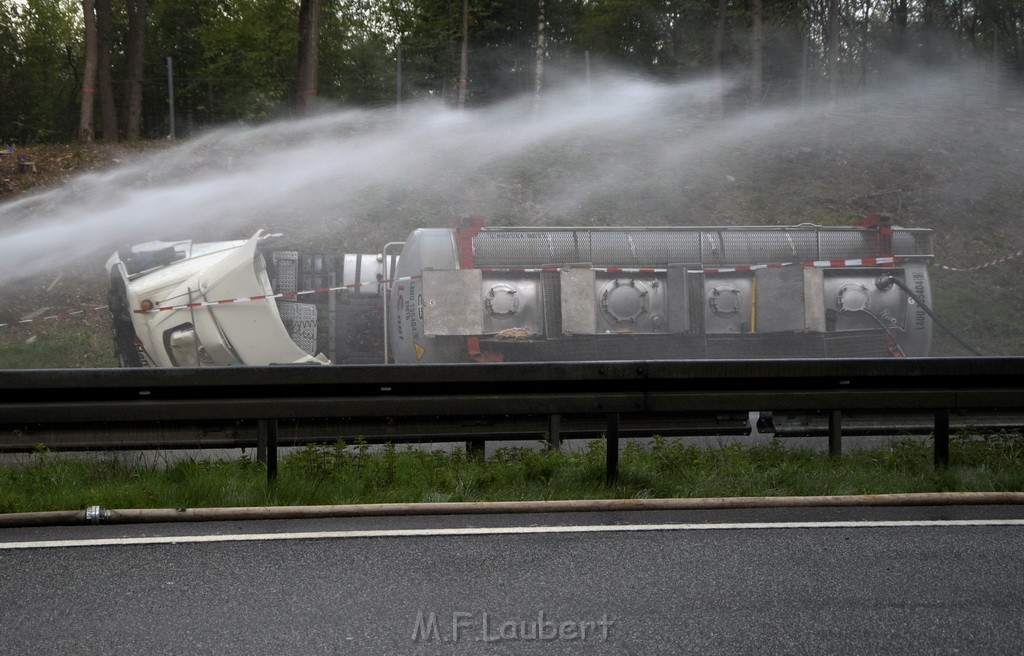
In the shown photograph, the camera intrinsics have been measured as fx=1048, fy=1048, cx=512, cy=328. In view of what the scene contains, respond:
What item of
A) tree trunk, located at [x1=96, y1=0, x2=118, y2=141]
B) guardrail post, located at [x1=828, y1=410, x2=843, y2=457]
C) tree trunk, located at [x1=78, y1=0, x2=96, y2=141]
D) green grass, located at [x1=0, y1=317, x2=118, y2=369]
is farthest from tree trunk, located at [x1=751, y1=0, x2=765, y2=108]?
guardrail post, located at [x1=828, y1=410, x2=843, y2=457]

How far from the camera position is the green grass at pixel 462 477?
612 centimetres

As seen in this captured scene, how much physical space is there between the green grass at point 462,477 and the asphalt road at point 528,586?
0.45 m

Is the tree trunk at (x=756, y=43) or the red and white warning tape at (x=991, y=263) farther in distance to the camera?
the tree trunk at (x=756, y=43)

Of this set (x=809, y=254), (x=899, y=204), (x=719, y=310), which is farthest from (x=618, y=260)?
(x=899, y=204)

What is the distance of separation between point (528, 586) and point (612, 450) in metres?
1.89

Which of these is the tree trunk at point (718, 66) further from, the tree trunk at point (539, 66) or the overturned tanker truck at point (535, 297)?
the overturned tanker truck at point (535, 297)

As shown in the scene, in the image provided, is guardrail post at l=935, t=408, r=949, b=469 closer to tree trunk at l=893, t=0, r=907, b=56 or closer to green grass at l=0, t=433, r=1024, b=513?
green grass at l=0, t=433, r=1024, b=513

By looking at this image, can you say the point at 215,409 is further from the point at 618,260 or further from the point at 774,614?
the point at 618,260

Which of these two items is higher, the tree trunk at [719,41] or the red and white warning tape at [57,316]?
the tree trunk at [719,41]

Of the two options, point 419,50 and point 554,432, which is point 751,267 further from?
point 419,50

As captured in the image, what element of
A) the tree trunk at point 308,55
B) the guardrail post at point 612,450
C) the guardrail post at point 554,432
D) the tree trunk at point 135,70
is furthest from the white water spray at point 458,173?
the guardrail post at point 612,450

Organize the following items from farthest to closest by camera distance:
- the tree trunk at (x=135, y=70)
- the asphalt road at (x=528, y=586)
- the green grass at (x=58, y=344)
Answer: the tree trunk at (x=135, y=70)
the green grass at (x=58, y=344)
the asphalt road at (x=528, y=586)

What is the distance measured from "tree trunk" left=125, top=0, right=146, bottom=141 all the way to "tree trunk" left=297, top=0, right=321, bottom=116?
499 cm

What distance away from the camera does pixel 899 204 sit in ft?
78.7
